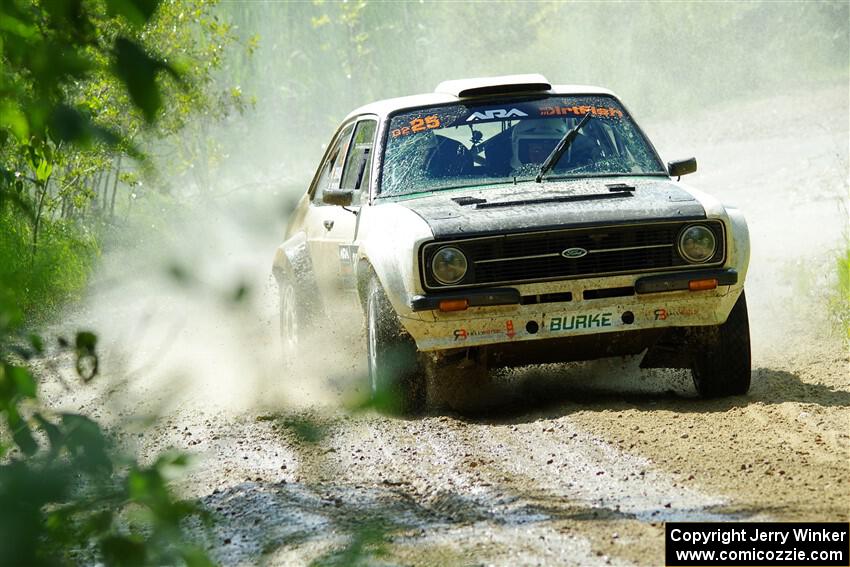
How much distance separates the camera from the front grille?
18.7 ft

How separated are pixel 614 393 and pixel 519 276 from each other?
4.13 ft

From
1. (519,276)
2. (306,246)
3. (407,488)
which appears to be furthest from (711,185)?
(407,488)

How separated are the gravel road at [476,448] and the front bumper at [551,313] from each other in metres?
0.40

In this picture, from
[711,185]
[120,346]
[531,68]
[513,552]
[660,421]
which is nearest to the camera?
[120,346]

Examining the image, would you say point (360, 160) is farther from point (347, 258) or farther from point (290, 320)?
point (290, 320)

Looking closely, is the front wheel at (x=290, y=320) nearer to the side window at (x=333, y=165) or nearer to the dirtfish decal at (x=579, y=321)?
the side window at (x=333, y=165)

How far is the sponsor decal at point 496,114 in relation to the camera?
6.96 m

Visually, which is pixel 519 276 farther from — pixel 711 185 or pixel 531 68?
pixel 531 68

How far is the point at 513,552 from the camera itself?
3.65m

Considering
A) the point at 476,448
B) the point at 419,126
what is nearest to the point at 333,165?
the point at 419,126

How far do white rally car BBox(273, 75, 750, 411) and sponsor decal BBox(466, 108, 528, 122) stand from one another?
1 centimetres

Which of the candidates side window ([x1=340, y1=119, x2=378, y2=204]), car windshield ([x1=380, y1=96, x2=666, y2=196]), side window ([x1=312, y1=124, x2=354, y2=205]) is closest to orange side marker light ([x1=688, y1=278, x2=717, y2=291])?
car windshield ([x1=380, y1=96, x2=666, y2=196])

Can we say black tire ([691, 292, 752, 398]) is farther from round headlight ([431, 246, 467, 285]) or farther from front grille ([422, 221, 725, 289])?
round headlight ([431, 246, 467, 285])

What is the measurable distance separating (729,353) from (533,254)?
1122 mm
